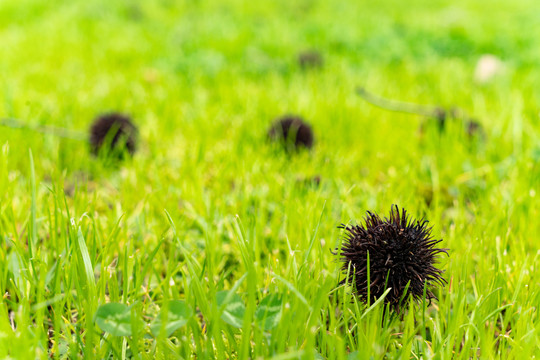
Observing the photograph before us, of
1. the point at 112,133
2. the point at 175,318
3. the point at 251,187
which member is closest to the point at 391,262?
the point at 175,318

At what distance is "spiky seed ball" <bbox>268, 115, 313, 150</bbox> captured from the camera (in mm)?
2988

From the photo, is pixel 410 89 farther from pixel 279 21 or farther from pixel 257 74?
pixel 279 21

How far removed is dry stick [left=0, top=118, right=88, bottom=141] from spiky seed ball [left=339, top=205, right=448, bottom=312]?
2.31 meters

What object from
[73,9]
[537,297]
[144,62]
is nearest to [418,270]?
[537,297]

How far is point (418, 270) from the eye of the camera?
1.36m

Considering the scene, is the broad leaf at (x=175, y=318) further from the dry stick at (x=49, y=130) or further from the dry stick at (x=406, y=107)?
the dry stick at (x=406, y=107)

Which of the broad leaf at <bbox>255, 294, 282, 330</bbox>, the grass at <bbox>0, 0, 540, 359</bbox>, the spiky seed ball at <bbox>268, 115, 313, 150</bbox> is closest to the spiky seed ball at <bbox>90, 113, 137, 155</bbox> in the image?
the grass at <bbox>0, 0, 540, 359</bbox>

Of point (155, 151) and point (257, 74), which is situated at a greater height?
point (257, 74)

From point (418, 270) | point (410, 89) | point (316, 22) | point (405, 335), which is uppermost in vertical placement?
point (316, 22)

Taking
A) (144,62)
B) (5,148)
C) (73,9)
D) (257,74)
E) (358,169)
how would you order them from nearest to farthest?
(5,148), (358,169), (257,74), (144,62), (73,9)

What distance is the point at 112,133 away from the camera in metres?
2.90

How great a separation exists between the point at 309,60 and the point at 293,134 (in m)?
2.43

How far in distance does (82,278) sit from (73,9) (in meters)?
7.54

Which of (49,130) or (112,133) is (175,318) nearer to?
(112,133)
